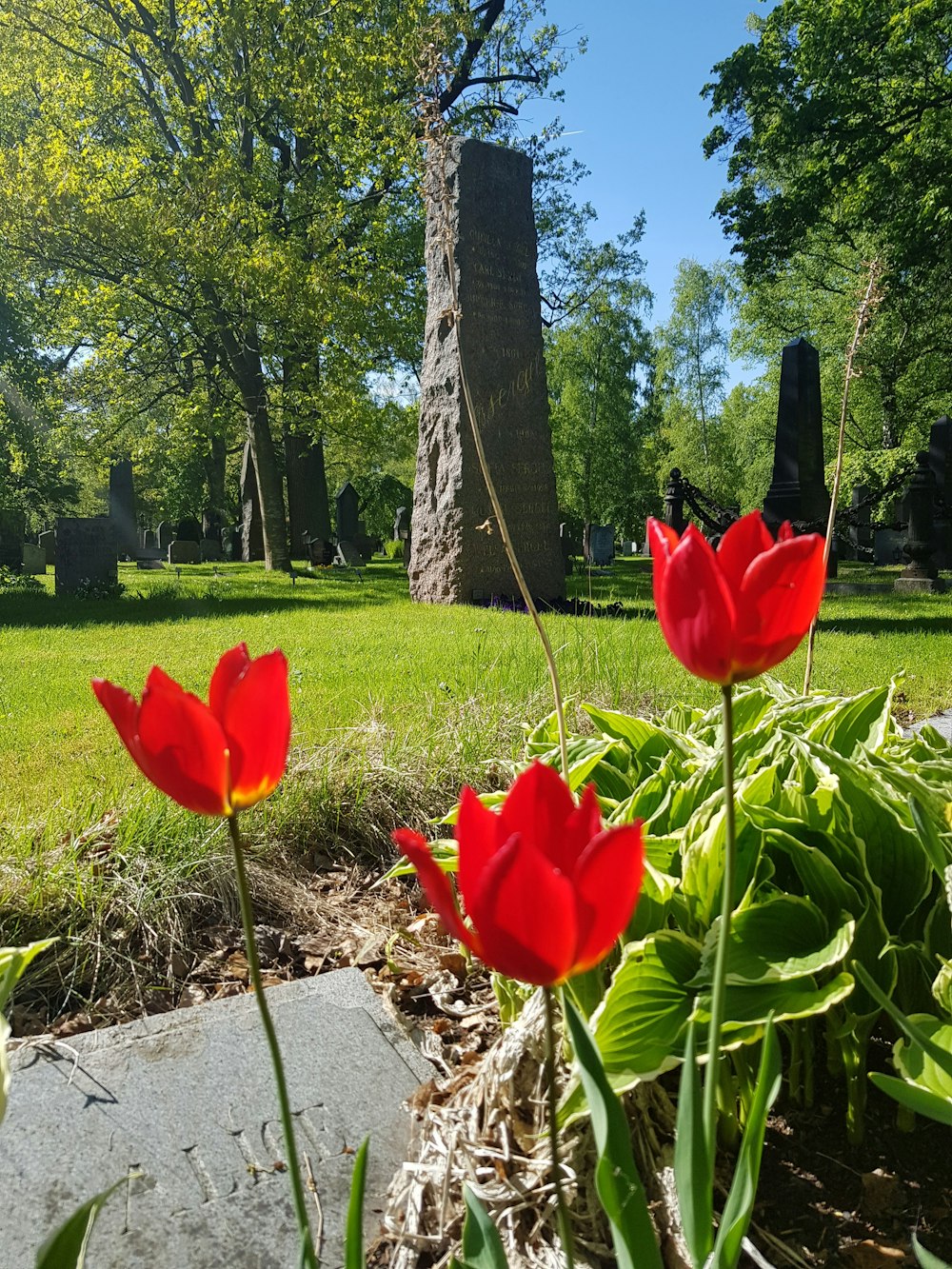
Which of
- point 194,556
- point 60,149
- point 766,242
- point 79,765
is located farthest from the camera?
point 194,556

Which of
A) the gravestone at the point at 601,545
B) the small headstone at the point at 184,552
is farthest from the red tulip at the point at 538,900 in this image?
the small headstone at the point at 184,552

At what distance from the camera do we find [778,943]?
1.22m

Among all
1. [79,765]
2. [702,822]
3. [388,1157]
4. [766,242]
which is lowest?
[388,1157]

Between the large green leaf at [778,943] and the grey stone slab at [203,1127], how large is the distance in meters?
0.61

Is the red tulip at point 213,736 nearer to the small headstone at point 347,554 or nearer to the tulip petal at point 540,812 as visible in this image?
the tulip petal at point 540,812

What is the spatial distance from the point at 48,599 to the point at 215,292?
741cm

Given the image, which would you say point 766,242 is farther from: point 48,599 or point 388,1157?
point 388,1157

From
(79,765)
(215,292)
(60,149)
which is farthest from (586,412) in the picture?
(79,765)

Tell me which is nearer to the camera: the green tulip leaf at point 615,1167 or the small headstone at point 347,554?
the green tulip leaf at point 615,1167

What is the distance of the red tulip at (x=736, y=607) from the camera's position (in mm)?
698

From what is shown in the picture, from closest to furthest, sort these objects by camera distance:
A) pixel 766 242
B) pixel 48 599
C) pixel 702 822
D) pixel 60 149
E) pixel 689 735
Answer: pixel 702 822 → pixel 689 735 → pixel 48 599 → pixel 60 149 → pixel 766 242

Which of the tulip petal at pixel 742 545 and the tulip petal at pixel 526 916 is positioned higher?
the tulip petal at pixel 742 545

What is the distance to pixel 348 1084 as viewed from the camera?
4.81 ft

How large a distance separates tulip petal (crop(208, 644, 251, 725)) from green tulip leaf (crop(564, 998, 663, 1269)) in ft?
1.13
